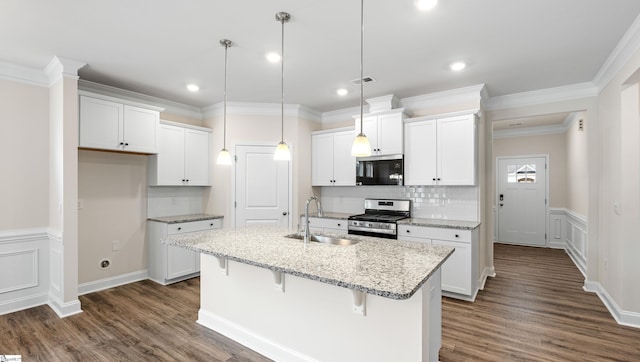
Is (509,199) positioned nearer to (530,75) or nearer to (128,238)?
(530,75)

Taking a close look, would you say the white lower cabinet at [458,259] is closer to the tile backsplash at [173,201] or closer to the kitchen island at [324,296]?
the kitchen island at [324,296]

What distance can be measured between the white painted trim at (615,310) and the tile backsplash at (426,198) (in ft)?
5.18

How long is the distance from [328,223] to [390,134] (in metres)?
1.58

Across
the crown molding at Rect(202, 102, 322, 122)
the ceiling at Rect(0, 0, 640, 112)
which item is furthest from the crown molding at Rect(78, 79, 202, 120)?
the crown molding at Rect(202, 102, 322, 122)

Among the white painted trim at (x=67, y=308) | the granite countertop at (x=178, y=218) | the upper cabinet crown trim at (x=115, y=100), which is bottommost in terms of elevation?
the white painted trim at (x=67, y=308)

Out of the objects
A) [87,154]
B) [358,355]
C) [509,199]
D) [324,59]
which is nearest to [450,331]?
[358,355]

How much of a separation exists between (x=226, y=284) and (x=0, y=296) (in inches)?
101

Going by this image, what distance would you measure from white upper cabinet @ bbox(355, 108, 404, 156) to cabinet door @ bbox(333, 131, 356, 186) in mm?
423

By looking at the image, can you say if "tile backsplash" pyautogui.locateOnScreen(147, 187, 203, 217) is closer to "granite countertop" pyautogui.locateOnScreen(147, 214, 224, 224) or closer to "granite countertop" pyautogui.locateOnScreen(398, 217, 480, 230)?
"granite countertop" pyautogui.locateOnScreen(147, 214, 224, 224)

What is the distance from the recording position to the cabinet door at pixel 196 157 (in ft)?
15.7

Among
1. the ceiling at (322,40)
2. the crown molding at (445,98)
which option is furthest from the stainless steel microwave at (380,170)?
the ceiling at (322,40)

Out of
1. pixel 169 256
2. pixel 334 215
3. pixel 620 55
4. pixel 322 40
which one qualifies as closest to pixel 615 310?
pixel 620 55

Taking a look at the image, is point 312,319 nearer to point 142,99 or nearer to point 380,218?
point 380,218

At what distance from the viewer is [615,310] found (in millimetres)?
3324
